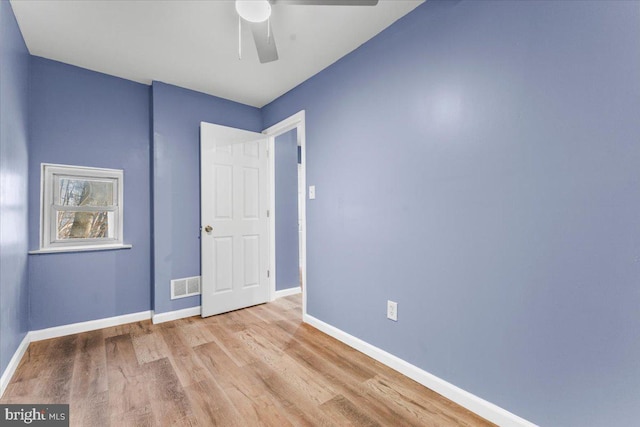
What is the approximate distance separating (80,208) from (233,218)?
4.60 ft

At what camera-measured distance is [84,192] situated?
2732 millimetres

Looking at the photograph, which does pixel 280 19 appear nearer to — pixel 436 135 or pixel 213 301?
pixel 436 135

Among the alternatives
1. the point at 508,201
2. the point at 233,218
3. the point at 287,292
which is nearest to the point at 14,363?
the point at 233,218

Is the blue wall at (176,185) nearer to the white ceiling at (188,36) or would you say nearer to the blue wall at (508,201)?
the white ceiling at (188,36)

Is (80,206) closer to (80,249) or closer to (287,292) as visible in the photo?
(80,249)

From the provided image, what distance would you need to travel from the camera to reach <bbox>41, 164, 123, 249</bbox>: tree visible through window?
2.57 meters

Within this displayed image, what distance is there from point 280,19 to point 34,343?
10.8 feet

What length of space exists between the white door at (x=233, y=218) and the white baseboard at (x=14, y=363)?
1.35m

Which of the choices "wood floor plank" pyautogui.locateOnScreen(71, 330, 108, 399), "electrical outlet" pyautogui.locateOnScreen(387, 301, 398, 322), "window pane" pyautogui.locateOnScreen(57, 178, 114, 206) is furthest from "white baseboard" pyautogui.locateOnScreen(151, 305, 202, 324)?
"electrical outlet" pyautogui.locateOnScreen(387, 301, 398, 322)

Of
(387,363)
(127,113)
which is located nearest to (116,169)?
(127,113)

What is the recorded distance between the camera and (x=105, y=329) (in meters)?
2.74

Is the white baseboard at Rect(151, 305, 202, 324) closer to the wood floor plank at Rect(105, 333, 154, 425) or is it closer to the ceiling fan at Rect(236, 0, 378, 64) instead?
the wood floor plank at Rect(105, 333, 154, 425)

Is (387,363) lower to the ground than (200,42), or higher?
lower

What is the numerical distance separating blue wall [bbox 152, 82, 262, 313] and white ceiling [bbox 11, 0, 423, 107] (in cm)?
29
